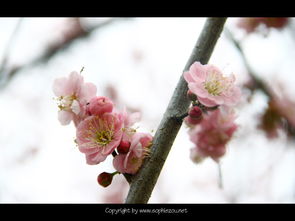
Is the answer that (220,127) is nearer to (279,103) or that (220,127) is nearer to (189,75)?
(189,75)

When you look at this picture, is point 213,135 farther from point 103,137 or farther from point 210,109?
point 103,137

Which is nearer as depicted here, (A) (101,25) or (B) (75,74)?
(B) (75,74)

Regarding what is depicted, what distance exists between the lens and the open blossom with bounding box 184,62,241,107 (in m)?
0.91

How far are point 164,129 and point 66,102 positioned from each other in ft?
0.93

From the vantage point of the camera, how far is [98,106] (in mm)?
903

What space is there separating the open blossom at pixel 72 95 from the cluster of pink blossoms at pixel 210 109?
270 mm

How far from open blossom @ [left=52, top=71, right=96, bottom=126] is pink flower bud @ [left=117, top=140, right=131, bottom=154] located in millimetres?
125

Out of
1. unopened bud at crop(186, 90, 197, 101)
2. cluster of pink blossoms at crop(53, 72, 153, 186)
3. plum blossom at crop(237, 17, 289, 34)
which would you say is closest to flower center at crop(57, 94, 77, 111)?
cluster of pink blossoms at crop(53, 72, 153, 186)

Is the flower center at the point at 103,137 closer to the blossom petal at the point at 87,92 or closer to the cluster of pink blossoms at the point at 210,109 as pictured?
the blossom petal at the point at 87,92

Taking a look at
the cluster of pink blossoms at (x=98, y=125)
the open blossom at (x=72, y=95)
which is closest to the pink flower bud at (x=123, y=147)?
the cluster of pink blossoms at (x=98, y=125)

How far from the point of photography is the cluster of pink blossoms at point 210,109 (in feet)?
2.98
